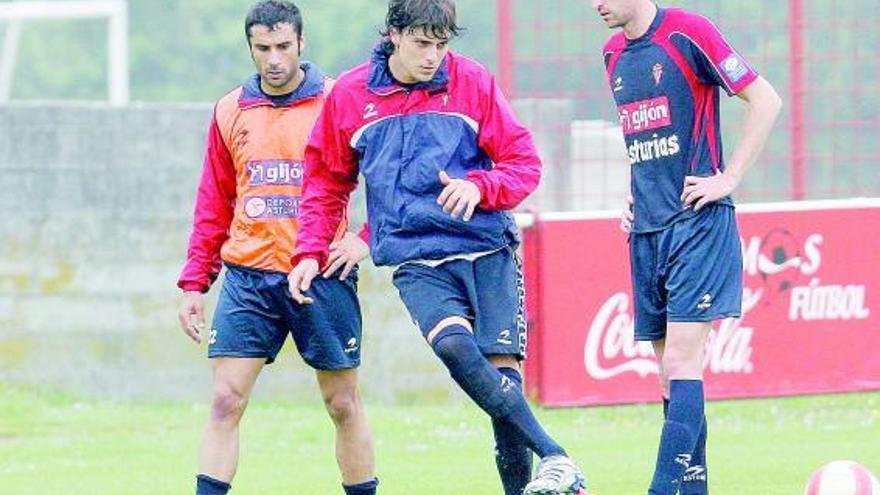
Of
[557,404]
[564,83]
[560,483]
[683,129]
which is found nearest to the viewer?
[560,483]

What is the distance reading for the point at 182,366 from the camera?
49.4ft

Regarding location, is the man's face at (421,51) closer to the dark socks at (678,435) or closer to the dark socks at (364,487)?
the dark socks at (678,435)

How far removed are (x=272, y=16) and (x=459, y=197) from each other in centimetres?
131

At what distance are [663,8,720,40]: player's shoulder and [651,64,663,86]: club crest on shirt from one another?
0.14 m

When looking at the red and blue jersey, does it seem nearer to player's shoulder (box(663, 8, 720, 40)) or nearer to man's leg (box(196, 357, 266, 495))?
player's shoulder (box(663, 8, 720, 40))

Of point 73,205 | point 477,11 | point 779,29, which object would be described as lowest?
point 73,205

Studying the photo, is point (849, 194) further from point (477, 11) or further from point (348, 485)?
point (477, 11)

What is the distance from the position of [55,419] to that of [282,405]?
148cm

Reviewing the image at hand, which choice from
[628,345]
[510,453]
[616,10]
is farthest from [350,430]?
[628,345]

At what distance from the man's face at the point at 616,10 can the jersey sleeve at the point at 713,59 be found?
233 mm

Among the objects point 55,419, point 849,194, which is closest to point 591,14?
point 849,194

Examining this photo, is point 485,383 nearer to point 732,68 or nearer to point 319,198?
point 319,198

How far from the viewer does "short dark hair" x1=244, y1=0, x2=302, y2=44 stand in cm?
910

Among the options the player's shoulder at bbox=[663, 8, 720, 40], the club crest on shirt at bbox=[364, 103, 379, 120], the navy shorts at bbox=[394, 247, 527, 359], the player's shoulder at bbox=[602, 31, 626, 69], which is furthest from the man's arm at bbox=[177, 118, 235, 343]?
the player's shoulder at bbox=[663, 8, 720, 40]
